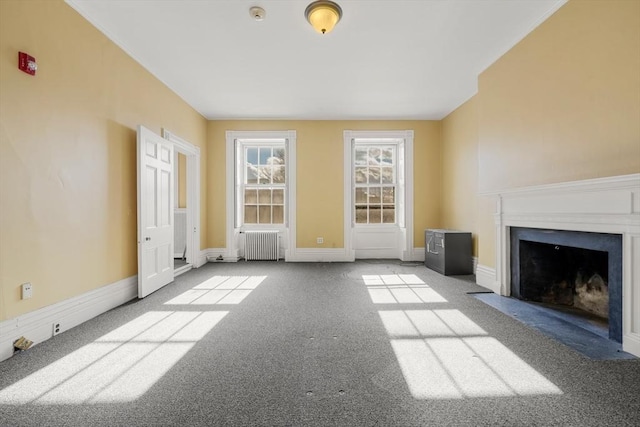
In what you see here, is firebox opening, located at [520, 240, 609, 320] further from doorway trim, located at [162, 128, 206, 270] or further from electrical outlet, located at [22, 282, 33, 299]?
doorway trim, located at [162, 128, 206, 270]

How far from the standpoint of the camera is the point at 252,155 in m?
6.21

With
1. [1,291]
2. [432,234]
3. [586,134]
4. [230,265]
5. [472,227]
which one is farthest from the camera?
[230,265]

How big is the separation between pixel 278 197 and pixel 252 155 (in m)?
1.08

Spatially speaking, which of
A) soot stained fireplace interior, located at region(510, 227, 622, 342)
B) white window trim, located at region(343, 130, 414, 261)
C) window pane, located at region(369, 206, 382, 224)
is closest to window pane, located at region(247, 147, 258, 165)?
white window trim, located at region(343, 130, 414, 261)

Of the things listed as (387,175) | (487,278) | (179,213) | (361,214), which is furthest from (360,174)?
(179,213)

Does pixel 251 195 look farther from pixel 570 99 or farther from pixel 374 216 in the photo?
pixel 570 99

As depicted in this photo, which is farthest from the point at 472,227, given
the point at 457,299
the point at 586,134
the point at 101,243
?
the point at 101,243

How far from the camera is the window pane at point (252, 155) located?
6203 millimetres

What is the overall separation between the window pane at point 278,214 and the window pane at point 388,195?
2.22m

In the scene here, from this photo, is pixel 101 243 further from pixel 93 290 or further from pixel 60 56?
pixel 60 56

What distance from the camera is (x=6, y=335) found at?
6.70ft

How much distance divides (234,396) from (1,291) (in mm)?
1877

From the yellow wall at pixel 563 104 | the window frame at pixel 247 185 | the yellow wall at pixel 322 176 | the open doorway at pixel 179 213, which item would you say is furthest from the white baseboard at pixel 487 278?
the open doorway at pixel 179 213

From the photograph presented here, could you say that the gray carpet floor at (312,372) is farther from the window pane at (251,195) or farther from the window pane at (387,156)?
the window pane at (387,156)
